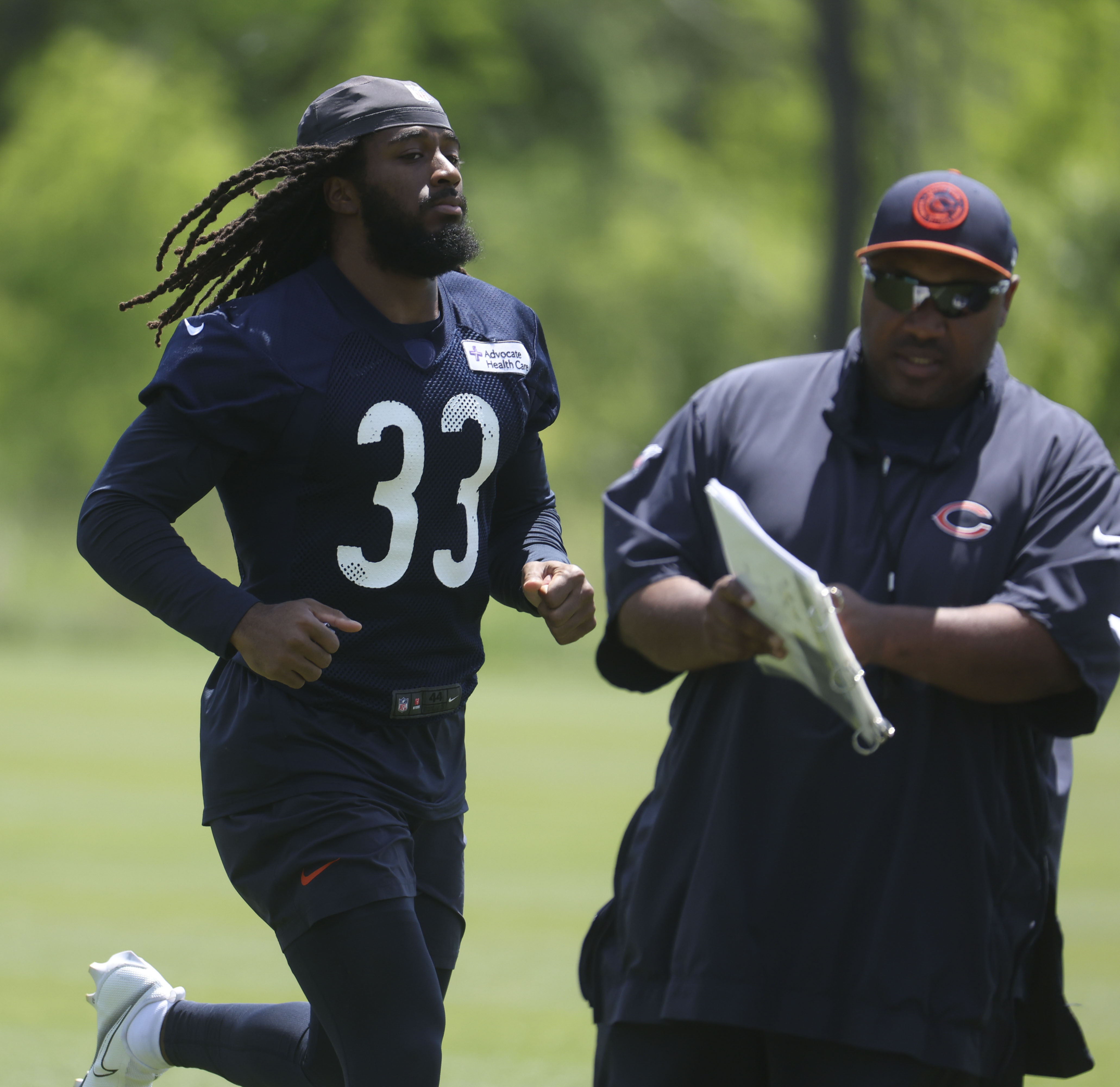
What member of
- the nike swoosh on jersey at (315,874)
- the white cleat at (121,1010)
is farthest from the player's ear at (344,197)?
the white cleat at (121,1010)

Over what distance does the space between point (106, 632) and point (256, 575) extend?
21827mm

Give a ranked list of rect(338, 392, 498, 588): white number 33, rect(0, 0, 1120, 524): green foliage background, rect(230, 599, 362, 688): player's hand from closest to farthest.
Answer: rect(230, 599, 362, 688): player's hand, rect(338, 392, 498, 588): white number 33, rect(0, 0, 1120, 524): green foliage background

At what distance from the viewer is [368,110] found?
3.74m

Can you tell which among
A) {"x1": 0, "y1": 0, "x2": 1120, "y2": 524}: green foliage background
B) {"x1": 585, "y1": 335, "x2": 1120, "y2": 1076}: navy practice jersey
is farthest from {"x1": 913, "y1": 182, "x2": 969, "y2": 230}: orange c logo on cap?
{"x1": 0, "y1": 0, "x2": 1120, "y2": 524}: green foliage background

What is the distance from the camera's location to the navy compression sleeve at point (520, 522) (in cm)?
396

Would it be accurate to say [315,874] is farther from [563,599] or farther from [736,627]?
[736,627]

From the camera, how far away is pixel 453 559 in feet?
12.3

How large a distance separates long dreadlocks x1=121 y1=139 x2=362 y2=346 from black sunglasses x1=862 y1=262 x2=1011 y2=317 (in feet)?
3.89

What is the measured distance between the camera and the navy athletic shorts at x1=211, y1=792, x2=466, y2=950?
11.5 feet

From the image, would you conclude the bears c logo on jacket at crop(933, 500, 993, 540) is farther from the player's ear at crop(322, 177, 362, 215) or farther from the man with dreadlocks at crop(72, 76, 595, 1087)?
the player's ear at crop(322, 177, 362, 215)

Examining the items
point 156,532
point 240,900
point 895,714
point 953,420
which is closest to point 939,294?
point 953,420

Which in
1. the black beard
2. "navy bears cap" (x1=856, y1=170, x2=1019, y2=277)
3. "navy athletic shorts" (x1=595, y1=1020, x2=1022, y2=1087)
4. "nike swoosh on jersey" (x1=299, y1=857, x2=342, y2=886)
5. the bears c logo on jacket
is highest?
the black beard

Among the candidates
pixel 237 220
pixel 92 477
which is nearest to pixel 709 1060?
pixel 237 220

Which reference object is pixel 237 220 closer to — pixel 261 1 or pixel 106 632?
pixel 106 632
